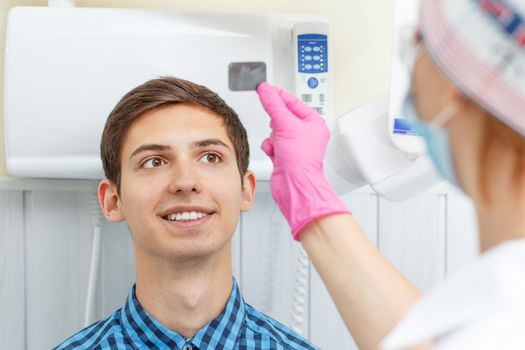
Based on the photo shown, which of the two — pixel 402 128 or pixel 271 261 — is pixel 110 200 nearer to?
pixel 271 261

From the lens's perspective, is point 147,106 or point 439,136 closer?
point 439,136

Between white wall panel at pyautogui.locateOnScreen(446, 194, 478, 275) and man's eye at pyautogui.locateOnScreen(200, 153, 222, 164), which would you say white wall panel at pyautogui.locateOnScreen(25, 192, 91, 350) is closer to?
man's eye at pyautogui.locateOnScreen(200, 153, 222, 164)

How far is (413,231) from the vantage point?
1.67m

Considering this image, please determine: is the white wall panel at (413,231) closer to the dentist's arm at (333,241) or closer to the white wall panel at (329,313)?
the white wall panel at (329,313)

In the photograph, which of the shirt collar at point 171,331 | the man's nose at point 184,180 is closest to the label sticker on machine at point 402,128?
the man's nose at point 184,180

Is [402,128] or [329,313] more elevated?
[402,128]

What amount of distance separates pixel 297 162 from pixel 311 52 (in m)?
0.47

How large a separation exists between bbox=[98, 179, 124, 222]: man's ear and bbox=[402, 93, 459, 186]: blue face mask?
0.88 meters

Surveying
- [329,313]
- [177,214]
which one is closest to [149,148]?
[177,214]

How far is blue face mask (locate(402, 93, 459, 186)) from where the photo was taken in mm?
593

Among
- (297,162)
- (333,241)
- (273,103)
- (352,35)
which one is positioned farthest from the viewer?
(352,35)

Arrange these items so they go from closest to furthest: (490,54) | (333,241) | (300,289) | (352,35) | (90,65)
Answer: (490,54) < (333,241) < (90,65) < (300,289) < (352,35)

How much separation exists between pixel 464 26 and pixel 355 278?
44cm

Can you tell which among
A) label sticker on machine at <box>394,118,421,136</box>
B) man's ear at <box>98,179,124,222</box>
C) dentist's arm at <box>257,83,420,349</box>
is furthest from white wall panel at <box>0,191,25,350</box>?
label sticker on machine at <box>394,118,421,136</box>
